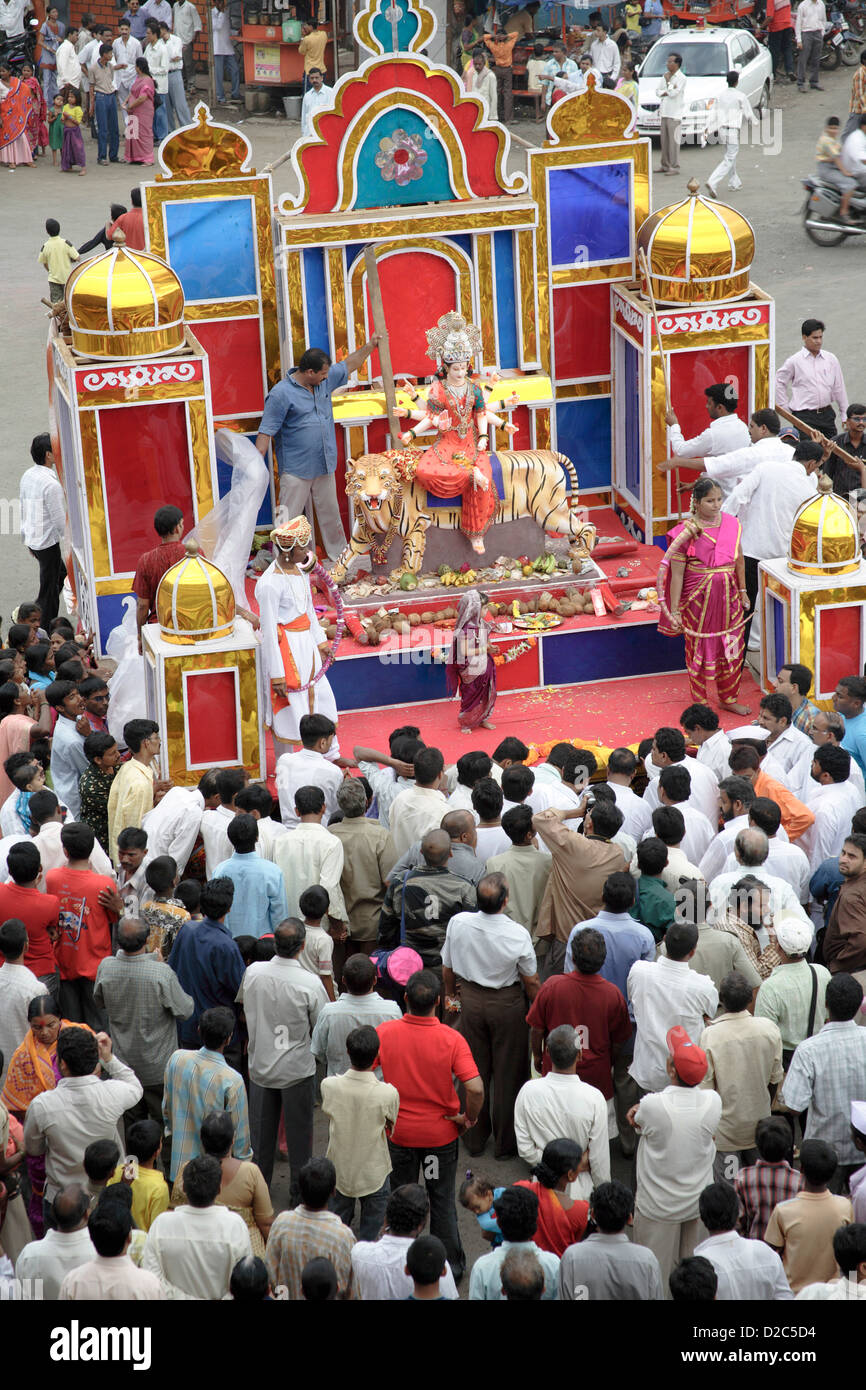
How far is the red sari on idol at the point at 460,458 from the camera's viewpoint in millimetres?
11680

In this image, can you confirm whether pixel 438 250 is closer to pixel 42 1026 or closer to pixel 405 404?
pixel 405 404

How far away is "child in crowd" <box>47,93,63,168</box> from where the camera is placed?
24.2 m

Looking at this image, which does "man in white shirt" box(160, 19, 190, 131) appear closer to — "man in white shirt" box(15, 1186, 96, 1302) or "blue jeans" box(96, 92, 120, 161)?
"blue jeans" box(96, 92, 120, 161)

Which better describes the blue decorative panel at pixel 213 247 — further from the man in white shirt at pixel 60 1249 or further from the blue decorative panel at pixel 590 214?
the man in white shirt at pixel 60 1249

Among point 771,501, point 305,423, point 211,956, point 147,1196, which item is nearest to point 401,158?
point 305,423

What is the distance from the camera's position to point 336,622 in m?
11.2

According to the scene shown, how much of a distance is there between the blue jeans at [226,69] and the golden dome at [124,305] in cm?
1525

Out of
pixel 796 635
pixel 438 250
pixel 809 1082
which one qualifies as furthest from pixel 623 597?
pixel 809 1082

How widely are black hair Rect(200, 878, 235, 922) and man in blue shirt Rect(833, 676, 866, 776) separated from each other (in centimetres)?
322

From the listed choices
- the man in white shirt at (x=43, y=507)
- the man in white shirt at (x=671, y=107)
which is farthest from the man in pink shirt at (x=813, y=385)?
the man in white shirt at (x=671, y=107)

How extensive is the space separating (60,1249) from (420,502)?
6541 millimetres

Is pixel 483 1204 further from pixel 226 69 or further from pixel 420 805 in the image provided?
pixel 226 69

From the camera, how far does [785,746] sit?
9.09m

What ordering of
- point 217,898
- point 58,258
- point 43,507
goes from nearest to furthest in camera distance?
point 217,898, point 43,507, point 58,258
